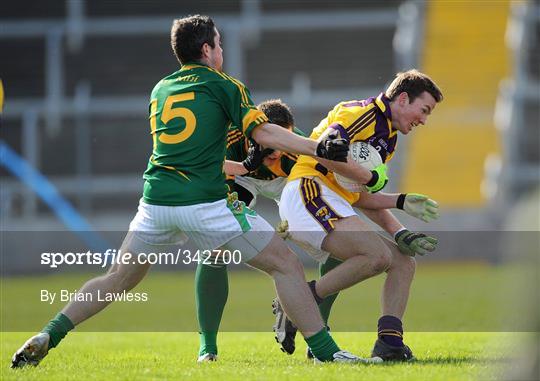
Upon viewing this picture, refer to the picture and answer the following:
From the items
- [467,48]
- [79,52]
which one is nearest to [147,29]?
[79,52]

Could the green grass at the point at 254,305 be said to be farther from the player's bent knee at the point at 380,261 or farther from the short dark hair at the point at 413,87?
the short dark hair at the point at 413,87

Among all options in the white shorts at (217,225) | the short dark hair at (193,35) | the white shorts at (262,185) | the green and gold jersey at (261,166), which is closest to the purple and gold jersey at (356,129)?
the green and gold jersey at (261,166)

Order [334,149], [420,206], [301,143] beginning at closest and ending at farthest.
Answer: [334,149] < [301,143] < [420,206]

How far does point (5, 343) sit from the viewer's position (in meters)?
8.19

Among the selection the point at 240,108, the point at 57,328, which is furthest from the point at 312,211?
the point at 57,328

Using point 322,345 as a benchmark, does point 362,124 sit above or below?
above

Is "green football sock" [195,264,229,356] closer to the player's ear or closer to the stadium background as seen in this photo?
the player's ear

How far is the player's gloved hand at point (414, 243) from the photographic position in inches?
246

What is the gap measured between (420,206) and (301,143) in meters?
1.17

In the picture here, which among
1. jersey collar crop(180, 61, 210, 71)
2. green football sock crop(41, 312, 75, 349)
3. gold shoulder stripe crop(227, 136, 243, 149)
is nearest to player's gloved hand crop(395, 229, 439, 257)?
gold shoulder stripe crop(227, 136, 243, 149)

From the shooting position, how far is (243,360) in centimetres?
649

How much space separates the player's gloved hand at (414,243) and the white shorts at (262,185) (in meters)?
0.98

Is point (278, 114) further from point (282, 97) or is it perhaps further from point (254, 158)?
point (282, 97)

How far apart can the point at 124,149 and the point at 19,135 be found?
162 inches
